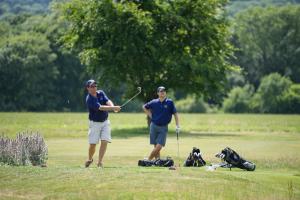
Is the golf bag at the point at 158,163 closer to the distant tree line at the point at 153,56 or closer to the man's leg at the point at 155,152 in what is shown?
the man's leg at the point at 155,152

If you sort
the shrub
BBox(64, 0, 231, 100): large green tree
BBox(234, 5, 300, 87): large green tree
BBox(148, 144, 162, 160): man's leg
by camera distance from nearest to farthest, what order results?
the shrub < BBox(148, 144, 162, 160): man's leg < BBox(64, 0, 231, 100): large green tree < BBox(234, 5, 300, 87): large green tree

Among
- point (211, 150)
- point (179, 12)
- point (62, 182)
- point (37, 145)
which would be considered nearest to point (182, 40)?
point (179, 12)

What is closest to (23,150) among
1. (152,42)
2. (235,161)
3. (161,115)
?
(161,115)

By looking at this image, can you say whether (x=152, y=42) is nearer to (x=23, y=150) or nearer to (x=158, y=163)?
(x=158, y=163)

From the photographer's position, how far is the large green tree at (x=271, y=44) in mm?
128625

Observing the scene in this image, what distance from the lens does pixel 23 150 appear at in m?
23.5

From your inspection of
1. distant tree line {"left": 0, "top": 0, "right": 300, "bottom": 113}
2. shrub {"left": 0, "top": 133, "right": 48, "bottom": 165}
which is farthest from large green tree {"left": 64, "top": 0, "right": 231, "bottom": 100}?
shrub {"left": 0, "top": 133, "right": 48, "bottom": 165}

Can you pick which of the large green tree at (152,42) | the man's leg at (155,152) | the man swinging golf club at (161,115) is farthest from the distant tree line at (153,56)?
the man's leg at (155,152)

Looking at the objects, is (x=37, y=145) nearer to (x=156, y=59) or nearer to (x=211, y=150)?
(x=211, y=150)

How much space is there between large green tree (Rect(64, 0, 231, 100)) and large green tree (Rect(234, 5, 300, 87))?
72.8m

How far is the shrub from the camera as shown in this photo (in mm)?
23328

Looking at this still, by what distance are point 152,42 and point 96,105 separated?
31.4 meters

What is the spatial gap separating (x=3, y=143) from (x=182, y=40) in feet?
111

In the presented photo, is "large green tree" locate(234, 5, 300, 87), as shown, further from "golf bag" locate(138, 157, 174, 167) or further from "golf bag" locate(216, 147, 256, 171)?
"golf bag" locate(138, 157, 174, 167)
